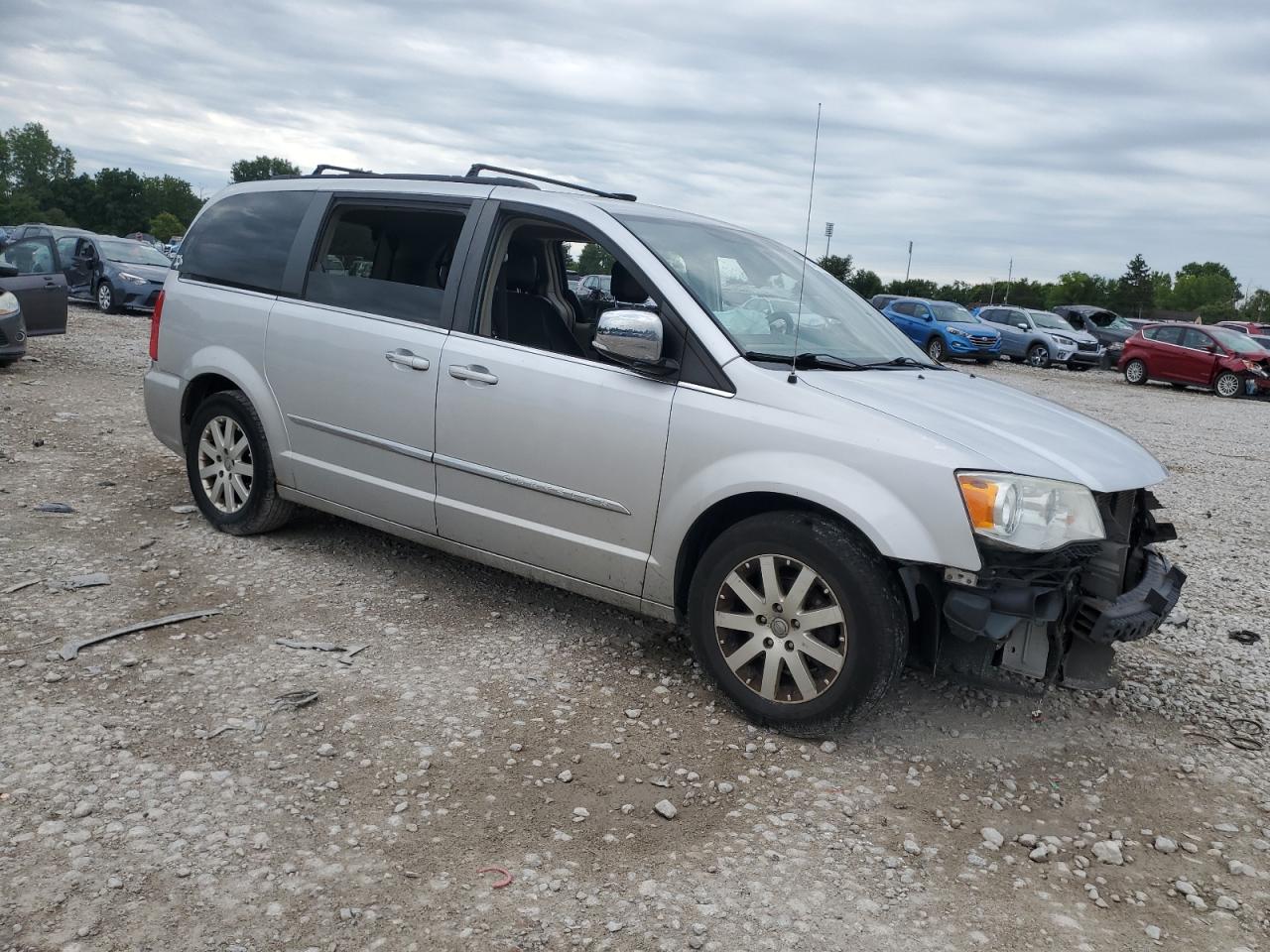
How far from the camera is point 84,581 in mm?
4891

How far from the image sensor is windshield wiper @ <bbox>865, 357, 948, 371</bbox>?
439 cm

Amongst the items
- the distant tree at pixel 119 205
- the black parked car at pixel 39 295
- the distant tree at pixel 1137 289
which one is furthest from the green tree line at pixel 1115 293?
the distant tree at pixel 119 205

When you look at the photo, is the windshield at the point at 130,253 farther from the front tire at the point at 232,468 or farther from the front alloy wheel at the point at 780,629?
the front alloy wheel at the point at 780,629

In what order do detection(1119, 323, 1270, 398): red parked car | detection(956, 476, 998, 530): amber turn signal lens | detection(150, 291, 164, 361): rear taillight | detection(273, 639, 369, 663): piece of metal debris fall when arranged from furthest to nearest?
detection(1119, 323, 1270, 398): red parked car < detection(150, 291, 164, 361): rear taillight < detection(273, 639, 369, 663): piece of metal debris < detection(956, 476, 998, 530): amber turn signal lens

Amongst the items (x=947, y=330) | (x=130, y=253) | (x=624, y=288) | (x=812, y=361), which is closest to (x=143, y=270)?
(x=130, y=253)

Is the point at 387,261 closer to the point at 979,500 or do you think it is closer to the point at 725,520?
the point at 725,520

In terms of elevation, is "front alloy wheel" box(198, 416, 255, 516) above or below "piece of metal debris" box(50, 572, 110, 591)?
above

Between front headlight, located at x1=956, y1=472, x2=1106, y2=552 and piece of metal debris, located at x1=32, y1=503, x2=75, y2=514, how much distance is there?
16.8 feet

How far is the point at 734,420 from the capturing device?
379cm

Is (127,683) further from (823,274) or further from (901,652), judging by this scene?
(823,274)

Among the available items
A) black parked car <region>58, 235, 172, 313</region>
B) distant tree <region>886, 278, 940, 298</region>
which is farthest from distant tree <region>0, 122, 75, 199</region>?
black parked car <region>58, 235, 172, 313</region>

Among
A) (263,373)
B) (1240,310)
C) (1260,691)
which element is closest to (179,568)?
(263,373)

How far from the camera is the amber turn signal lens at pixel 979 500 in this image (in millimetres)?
3334

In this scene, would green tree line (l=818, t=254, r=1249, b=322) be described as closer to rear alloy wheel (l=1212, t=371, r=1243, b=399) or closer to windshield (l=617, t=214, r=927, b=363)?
rear alloy wheel (l=1212, t=371, r=1243, b=399)
